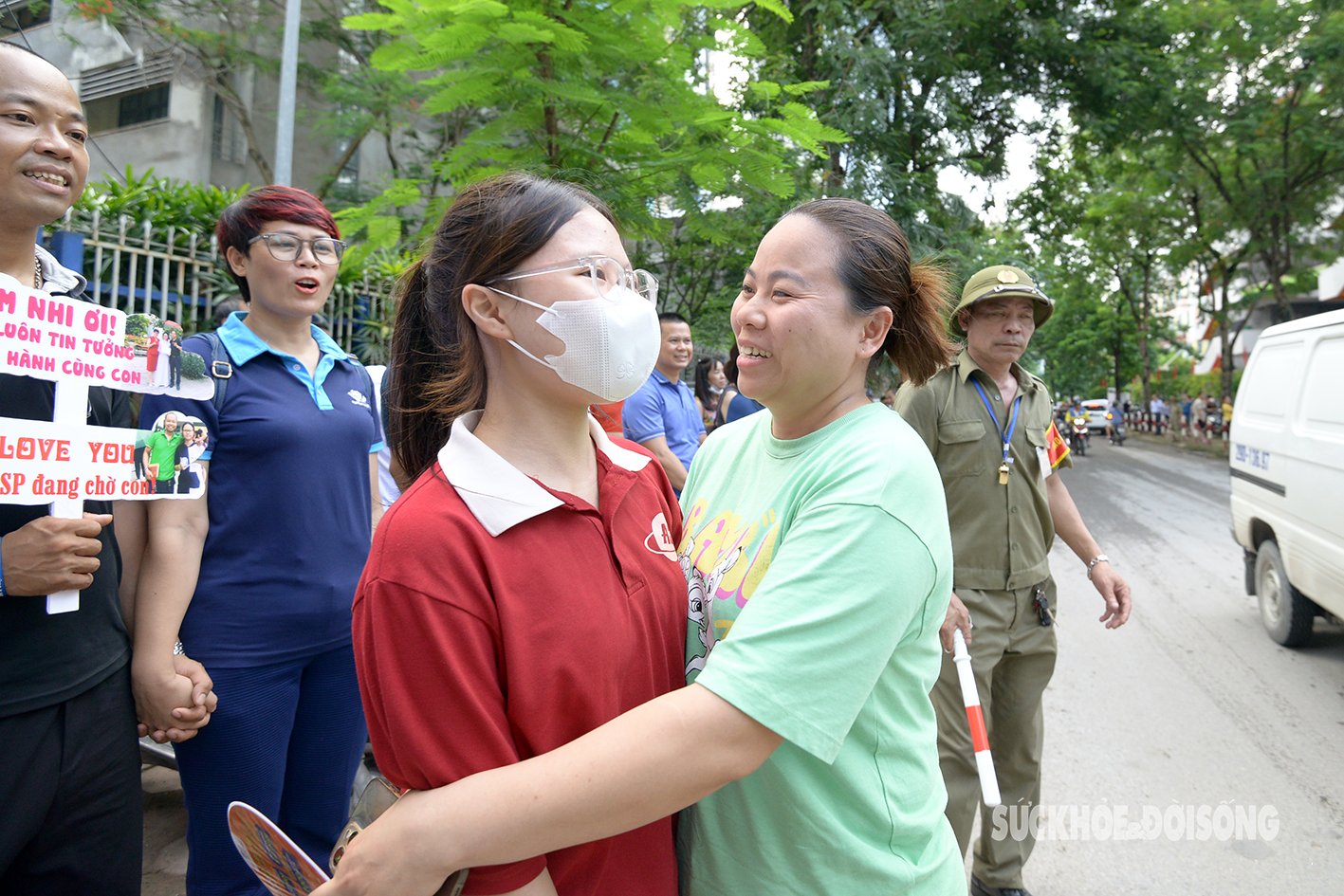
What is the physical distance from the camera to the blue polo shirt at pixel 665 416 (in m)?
4.71

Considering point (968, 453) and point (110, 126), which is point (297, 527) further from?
point (110, 126)

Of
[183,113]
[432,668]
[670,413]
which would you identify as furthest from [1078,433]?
[432,668]

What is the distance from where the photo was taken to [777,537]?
1344mm

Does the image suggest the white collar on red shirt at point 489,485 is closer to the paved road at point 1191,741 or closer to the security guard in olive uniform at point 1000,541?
the security guard in olive uniform at point 1000,541

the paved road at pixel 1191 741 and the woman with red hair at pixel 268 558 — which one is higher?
the woman with red hair at pixel 268 558

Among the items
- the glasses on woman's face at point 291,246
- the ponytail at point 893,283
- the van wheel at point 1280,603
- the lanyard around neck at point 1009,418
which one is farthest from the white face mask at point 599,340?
the van wheel at point 1280,603

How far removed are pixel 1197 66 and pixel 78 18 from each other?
601 inches

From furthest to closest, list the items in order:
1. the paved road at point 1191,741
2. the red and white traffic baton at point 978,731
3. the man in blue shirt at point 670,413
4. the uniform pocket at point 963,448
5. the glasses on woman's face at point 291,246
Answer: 1. the man in blue shirt at point 670,413
2. the paved road at point 1191,741
3. the uniform pocket at point 963,448
4. the glasses on woman's face at point 291,246
5. the red and white traffic baton at point 978,731

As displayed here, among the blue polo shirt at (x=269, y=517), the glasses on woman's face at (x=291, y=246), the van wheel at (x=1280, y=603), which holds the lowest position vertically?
the van wheel at (x=1280, y=603)

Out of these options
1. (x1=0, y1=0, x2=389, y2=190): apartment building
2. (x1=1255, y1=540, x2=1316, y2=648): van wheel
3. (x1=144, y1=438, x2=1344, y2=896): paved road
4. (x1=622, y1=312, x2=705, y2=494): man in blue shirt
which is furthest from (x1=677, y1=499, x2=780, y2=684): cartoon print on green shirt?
(x1=0, y1=0, x2=389, y2=190): apartment building

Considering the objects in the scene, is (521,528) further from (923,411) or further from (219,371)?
(923,411)

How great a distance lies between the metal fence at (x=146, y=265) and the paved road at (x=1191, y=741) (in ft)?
15.0

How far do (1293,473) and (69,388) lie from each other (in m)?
6.44

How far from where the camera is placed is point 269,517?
7.14ft
